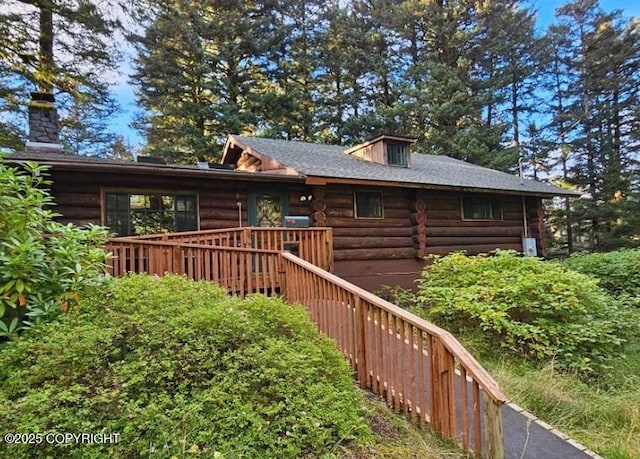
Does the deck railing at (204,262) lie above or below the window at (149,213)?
below

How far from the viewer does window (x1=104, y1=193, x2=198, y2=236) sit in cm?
747

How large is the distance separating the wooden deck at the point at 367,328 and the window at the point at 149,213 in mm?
1893

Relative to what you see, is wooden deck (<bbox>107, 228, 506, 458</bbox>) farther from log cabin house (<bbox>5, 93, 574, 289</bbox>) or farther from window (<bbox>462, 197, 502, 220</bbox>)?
window (<bbox>462, 197, 502, 220</bbox>)

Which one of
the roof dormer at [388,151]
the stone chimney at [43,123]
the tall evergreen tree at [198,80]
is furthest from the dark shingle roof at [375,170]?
the tall evergreen tree at [198,80]

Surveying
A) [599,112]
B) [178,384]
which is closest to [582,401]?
[178,384]

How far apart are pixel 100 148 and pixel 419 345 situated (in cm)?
2037

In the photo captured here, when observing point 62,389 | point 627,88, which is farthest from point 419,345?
point 627,88

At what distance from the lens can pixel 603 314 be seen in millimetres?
5992

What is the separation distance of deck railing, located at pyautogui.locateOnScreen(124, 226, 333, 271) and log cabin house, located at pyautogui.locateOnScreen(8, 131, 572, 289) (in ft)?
5.72

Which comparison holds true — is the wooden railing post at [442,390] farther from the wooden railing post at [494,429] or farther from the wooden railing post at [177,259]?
the wooden railing post at [177,259]

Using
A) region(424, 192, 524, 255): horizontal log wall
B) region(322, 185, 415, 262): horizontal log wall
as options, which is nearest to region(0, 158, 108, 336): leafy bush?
region(322, 185, 415, 262): horizontal log wall

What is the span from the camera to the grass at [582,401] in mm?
3342

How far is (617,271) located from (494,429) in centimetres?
962

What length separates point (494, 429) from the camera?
2463 millimetres
